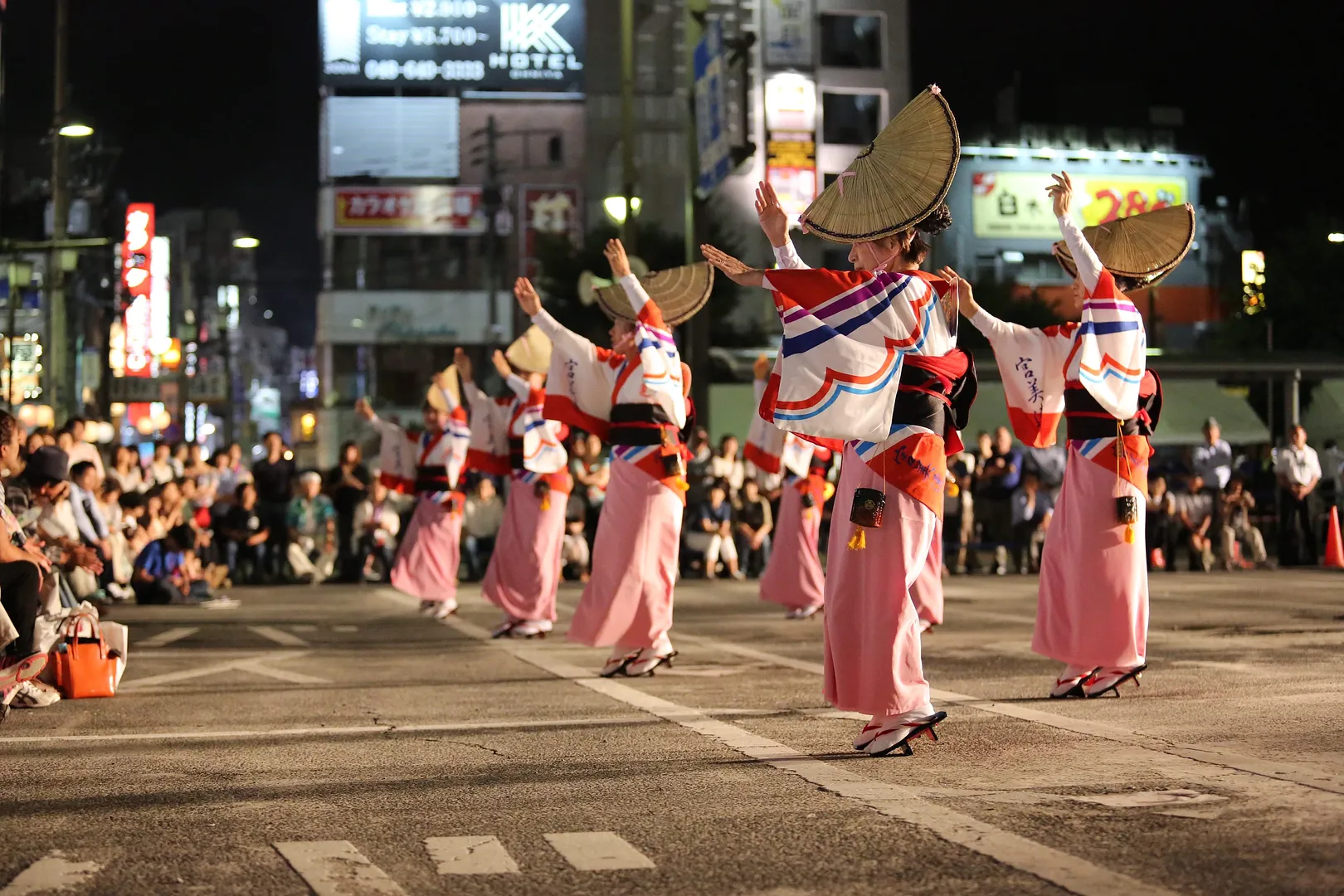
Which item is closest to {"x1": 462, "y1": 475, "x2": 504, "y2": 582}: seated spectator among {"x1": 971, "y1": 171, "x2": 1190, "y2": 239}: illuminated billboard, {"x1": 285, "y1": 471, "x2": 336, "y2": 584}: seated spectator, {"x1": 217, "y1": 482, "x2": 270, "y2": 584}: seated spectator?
{"x1": 285, "y1": 471, "x2": 336, "y2": 584}: seated spectator

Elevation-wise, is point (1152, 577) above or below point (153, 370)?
below

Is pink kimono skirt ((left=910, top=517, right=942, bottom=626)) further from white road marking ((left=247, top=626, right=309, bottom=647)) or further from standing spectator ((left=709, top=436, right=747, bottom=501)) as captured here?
standing spectator ((left=709, top=436, right=747, bottom=501))

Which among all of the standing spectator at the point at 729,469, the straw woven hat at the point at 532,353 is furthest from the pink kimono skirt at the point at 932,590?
the standing spectator at the point at 729,469

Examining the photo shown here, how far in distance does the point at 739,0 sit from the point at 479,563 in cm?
3156

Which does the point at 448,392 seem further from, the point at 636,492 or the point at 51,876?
the point at 51,876

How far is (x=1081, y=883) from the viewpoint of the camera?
4043 millimetres

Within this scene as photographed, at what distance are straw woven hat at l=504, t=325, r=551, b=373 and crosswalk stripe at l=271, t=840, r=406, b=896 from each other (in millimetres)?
8558

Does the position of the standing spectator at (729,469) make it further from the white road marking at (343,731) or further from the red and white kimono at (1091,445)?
the white road marking at (343,731)

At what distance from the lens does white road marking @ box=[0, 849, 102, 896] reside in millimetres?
4234

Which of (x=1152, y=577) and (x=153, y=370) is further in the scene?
(x=153, y=370)

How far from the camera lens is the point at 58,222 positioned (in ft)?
83.4

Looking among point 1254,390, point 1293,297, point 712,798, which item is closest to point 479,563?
point 712,798

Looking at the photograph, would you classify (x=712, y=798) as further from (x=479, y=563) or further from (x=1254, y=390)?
(x=1254, y=390)

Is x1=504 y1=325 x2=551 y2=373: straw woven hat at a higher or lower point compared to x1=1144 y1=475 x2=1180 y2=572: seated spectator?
higher
